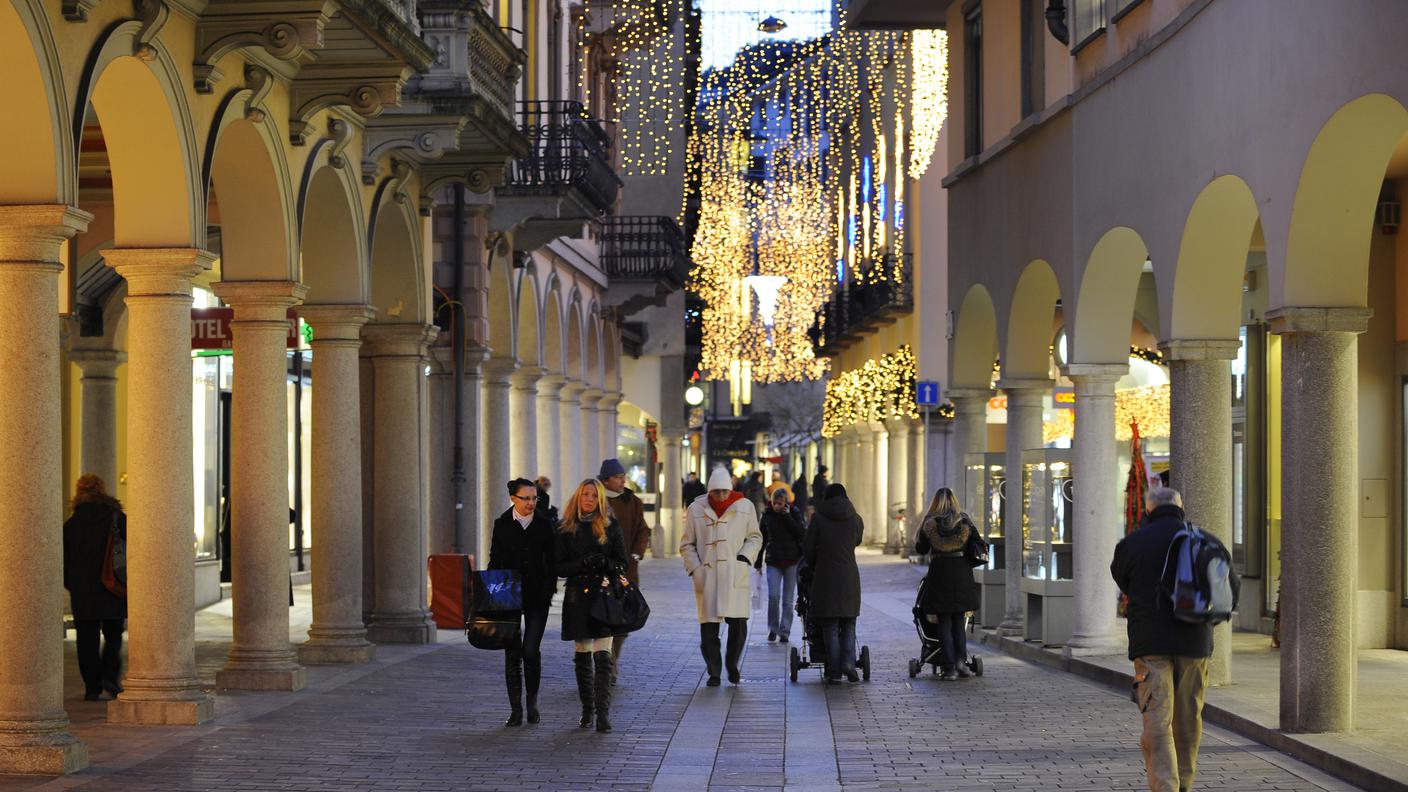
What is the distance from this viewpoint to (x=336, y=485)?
739 inches

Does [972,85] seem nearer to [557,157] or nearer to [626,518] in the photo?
[557,157]

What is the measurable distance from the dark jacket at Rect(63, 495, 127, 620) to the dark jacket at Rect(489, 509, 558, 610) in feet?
10.8

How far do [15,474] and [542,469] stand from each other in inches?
897

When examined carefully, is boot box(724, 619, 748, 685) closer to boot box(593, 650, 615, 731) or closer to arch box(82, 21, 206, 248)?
boot box(593, 650, 615, 731)

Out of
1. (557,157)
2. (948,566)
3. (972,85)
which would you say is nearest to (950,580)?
(948,566)

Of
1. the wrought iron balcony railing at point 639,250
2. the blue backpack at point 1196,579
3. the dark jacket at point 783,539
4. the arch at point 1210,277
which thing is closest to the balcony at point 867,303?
the wrought iron balcony railing at point 639,250

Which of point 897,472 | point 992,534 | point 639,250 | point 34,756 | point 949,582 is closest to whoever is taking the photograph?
point 34,756

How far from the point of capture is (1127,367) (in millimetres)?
19047

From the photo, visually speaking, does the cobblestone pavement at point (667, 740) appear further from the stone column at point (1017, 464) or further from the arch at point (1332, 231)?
the arch at point (1332, 231)

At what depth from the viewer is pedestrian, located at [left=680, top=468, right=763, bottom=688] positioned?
55.8 ft

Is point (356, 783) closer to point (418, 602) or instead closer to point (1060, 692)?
point (1060, 692)

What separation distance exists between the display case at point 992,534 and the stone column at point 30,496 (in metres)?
12.2

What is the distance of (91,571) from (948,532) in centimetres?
699

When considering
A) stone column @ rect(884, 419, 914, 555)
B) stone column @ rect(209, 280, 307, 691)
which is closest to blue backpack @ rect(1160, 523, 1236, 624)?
stone column @ rect(209, 280, 307, 691)
